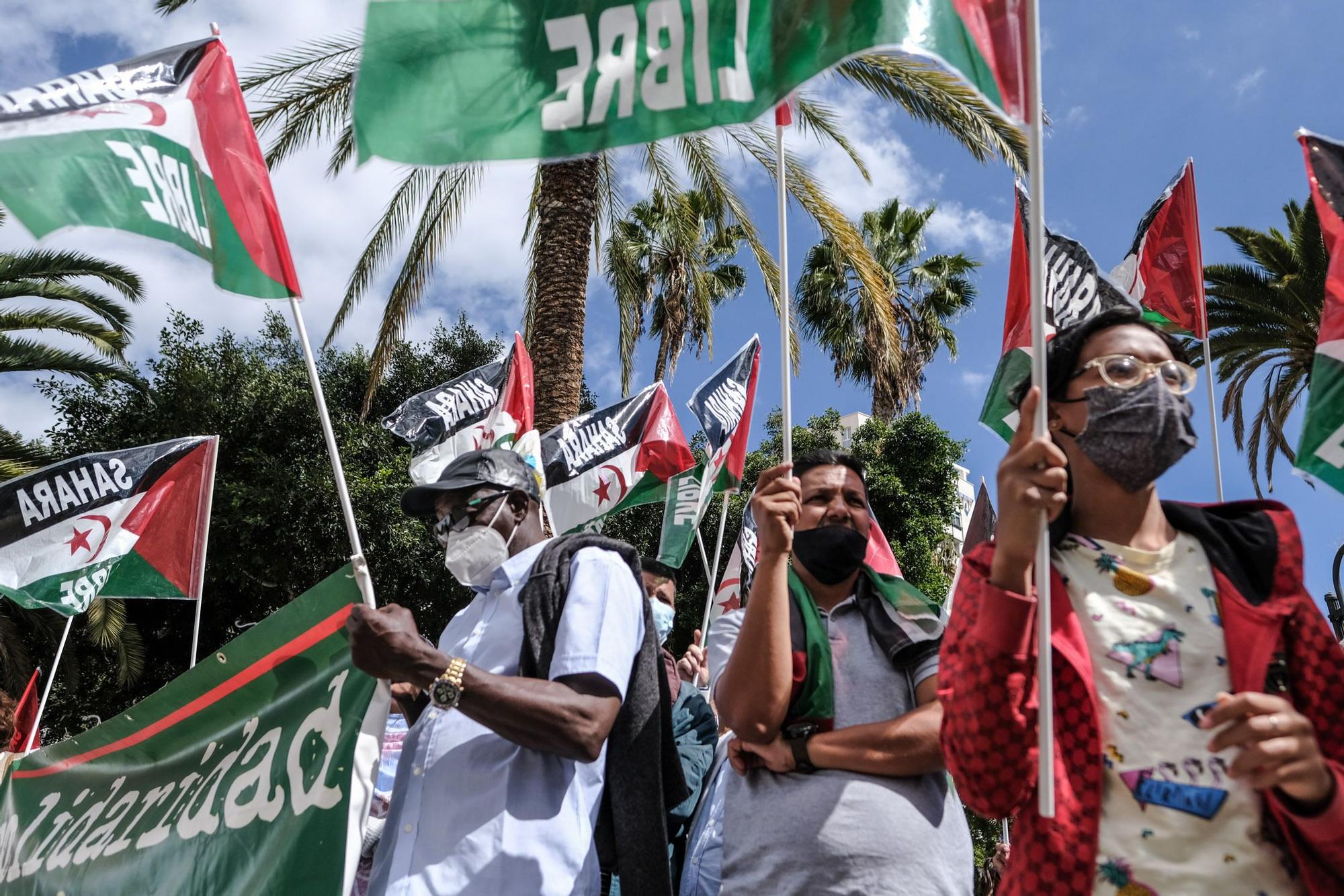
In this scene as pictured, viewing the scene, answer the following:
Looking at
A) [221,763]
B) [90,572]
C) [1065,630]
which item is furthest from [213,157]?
[90,572]

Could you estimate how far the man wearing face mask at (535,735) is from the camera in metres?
2.38

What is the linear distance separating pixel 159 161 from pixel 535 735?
2187 millimetres

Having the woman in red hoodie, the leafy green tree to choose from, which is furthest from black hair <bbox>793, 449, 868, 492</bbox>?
the leafy green tree

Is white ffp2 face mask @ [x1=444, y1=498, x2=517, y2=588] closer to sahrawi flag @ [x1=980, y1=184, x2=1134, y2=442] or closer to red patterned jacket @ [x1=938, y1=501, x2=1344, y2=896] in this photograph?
red patterned jacket @ [x1=938, y1=501, x2=1344, y2=896]

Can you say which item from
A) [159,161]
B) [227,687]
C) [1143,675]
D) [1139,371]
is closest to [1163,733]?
[1143,675]

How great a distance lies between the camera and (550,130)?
251cm

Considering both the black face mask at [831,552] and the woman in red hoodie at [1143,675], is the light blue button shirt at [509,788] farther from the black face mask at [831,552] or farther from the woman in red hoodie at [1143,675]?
the woman in red hoodie at [1143,675]

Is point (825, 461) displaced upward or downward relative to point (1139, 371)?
downward

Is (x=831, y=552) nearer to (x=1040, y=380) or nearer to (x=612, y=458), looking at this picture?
(x=1040, y=380)

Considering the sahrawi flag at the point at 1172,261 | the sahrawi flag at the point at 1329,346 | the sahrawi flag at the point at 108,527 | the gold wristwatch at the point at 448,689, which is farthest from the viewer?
the sahrawi flag at the point at 108,527

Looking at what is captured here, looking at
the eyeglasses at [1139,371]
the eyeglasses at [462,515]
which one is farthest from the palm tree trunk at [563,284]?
the eyeglasses at [1139,371]

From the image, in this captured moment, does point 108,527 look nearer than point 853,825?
No

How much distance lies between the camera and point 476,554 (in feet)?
9.90

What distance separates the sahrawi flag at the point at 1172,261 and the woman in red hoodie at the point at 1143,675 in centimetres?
393
